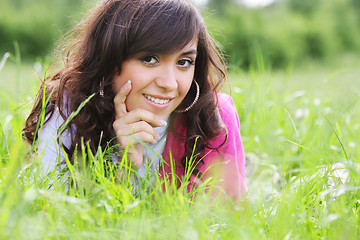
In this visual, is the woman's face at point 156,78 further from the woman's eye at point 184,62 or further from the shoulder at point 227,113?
the shoulder at point 227,113

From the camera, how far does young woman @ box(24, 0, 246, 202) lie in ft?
6.02

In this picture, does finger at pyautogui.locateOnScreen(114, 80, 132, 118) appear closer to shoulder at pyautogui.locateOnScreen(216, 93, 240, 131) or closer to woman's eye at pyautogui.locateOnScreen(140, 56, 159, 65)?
woman's eye at pyautogui.locateOnScreen(140, 56, 159, 65)

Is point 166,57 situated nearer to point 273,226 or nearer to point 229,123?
point 229,123

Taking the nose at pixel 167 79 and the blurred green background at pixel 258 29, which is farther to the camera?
the blurred green background at pixel 258 29

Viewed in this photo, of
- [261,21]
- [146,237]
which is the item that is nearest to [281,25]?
[261,21]

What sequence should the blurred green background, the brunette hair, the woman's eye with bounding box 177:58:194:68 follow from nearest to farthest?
the brunette hair → the woman's eye with bounding box 177:58:194:68 → the blurred green background

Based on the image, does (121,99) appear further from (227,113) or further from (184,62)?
(227,113)

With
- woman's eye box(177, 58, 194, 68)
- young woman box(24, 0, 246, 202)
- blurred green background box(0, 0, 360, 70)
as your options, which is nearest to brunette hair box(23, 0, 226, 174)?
young woman box(24, 0, 246, 202)

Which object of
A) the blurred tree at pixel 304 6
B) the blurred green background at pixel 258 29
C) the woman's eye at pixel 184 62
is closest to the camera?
the woman's eye at pixel 184 62

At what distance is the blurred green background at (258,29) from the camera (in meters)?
15.7

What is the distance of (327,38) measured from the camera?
57.1 ft

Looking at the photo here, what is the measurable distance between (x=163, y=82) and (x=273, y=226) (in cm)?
76

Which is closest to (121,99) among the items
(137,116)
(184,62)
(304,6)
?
(137,116)

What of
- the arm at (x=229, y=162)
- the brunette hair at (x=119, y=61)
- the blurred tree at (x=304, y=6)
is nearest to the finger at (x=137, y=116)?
the brunette hair at (x=119, y=61)
